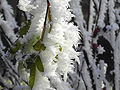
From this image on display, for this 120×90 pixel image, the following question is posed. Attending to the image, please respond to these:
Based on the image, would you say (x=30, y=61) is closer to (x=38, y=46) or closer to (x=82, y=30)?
(x=38, y=46)

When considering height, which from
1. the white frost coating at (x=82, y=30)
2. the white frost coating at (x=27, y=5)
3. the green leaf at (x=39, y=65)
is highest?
the white frost coating at (x=27, y=5)

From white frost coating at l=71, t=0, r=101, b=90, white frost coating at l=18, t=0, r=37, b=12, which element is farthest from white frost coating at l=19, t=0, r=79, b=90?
white frost coating at l=71, t=0, r=101, b=90

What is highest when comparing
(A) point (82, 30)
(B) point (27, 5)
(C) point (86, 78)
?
(B) point (27, 5)

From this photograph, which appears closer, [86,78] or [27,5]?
[27,5]

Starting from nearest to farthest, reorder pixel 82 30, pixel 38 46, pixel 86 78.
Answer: pixel 38 46 < pixel 82 30 < pixel 86 78

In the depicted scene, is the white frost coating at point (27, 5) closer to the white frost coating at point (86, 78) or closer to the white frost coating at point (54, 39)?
the white frost coating at point (54, 39)

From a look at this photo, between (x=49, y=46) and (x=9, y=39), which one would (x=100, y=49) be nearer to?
(x=9, y=39)

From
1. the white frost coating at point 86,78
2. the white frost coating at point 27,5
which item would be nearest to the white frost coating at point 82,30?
the white frost coating at point 86,78

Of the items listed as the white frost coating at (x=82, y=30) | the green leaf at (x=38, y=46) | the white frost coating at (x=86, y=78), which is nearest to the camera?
the green leaf at (x=38, y=46)

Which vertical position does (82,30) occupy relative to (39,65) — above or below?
below

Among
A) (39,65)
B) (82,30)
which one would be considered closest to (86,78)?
(82,30)

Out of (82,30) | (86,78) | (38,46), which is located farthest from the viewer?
(86,78)

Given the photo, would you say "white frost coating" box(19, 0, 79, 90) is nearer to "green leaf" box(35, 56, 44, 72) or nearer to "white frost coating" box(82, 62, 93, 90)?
"green leaf" box(35, 56, 44, 72)

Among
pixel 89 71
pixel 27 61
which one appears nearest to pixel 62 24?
pixel 27 61
